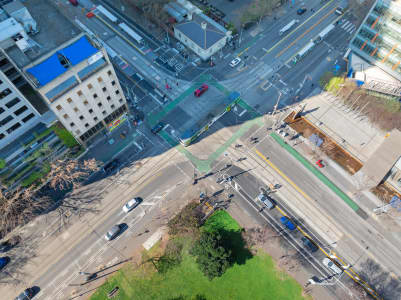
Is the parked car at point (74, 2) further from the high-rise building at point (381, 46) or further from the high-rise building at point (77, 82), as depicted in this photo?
the high-rise building at point (381, 46)

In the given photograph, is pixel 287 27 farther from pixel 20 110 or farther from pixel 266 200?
pixel 20 110

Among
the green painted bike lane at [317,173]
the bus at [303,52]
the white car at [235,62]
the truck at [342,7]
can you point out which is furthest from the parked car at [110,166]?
the truck at [342,7]

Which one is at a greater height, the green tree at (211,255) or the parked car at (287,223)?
the green tree at (211,255)

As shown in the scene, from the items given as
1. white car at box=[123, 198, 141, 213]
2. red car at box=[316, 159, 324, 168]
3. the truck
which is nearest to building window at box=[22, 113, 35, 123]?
white car at box=[123, 198, 141, 213]

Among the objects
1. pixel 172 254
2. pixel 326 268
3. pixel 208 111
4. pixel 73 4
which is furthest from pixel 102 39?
pixel 326 268

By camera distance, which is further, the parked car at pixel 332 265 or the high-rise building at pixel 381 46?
the high-rise building at pixel 381 46

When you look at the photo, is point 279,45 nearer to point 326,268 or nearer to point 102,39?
point 102,39

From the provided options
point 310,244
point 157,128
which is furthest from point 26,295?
point 310,244
